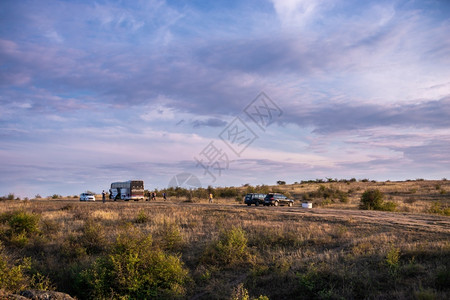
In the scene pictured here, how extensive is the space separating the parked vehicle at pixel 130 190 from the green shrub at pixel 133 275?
142ft

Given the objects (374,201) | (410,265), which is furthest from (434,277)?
(374,201)

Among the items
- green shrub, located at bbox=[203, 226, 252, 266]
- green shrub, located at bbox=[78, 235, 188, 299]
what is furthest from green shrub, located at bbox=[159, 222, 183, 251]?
green shrub, located at bbox=[78, 235, 188, 299]

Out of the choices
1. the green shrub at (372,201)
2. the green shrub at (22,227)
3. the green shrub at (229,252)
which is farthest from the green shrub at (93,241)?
the green shrub at (372,201)

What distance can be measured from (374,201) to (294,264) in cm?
2569

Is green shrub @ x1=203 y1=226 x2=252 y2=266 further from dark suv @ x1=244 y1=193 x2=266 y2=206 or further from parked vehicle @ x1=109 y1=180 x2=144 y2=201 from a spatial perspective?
parked vehicle @ x1=109 y1=180 x2=144 y2=201

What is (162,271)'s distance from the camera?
1216 cm

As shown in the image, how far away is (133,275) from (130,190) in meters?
44.5

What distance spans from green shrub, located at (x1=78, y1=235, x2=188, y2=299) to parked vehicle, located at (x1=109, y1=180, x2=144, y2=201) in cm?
4314

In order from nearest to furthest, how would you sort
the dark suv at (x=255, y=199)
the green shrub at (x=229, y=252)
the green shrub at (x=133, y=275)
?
the green shrub at (x=133, y=275), the green shrub at (x=229, y=252), the dark suv at (x=255, y=199)

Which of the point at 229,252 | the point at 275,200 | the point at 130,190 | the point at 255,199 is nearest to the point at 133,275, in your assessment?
the point at 229,252

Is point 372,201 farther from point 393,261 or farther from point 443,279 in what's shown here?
point 443,279

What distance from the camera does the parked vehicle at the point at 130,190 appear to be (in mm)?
54553

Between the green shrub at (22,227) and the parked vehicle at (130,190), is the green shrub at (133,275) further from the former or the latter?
the parked vehicle at (130,190)

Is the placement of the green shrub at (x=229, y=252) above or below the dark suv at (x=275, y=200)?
below
